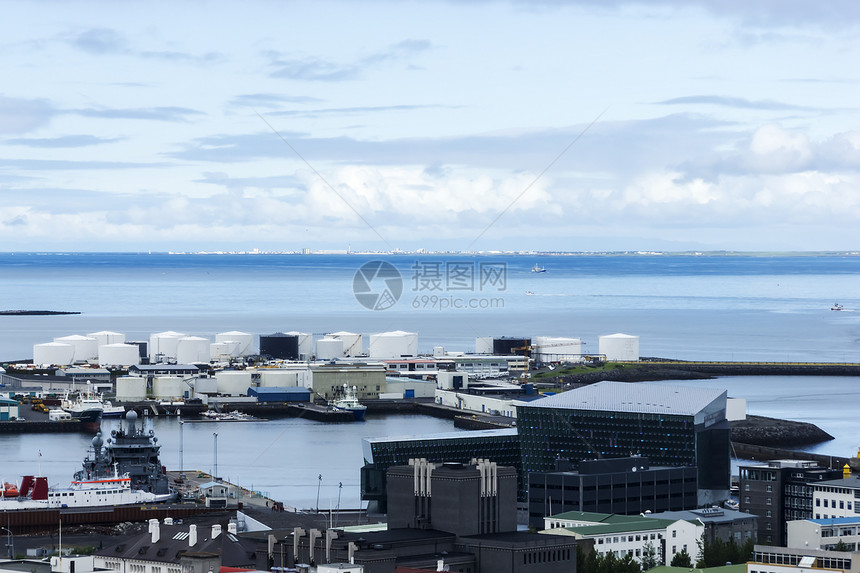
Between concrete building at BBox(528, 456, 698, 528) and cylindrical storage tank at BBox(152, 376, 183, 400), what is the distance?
116 feet

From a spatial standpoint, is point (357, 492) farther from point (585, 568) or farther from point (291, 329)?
point (291, 329)

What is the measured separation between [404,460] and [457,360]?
135ft

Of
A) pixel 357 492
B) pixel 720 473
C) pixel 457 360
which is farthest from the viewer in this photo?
pixel 457 360

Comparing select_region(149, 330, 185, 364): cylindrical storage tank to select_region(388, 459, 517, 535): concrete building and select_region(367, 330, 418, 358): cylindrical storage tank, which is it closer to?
select_region(367, 330, 418, 358): cylindrical storage tank

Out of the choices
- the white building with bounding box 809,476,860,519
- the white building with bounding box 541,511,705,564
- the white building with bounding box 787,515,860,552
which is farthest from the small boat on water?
the white building with bounding box 787,515,860,552

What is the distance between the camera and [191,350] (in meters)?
81.2

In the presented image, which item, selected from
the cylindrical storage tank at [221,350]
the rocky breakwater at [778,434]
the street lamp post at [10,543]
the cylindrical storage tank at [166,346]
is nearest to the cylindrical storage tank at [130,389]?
the cylindrical storage tank at [166,346]

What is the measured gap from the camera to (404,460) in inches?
1606

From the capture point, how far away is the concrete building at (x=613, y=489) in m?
36.2

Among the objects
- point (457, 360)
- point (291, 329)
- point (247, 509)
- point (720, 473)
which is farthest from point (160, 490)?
point (291, 329)

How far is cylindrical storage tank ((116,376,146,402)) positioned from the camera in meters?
69.5

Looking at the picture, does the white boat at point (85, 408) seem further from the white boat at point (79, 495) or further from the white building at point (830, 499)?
the white building at point (830, 499)

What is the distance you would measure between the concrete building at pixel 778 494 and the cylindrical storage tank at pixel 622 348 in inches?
1876

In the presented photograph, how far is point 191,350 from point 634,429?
4382 cm
